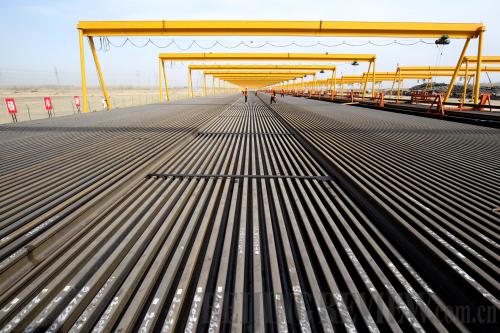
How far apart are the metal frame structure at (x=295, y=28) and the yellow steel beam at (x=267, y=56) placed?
26.0 feet

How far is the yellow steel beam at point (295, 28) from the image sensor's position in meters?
9.84

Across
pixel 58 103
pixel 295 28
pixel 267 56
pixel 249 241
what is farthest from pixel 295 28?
pixel 58 103

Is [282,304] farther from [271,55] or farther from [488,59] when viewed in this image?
[488,59]

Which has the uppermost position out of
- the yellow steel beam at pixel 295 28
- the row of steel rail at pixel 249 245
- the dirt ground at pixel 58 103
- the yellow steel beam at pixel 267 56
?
the yellow steel beam at pixel 267 56

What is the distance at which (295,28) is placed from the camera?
995 cm

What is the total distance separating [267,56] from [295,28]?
8920mm

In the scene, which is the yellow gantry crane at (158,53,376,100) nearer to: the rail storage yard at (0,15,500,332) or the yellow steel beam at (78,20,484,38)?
the yellow steel beam at (78,20,484,38)

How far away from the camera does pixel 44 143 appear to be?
194 inches

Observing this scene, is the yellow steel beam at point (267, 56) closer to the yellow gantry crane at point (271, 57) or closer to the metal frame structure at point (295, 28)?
the yellow gantry crane at point (271, 57)

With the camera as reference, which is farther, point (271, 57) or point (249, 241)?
point (271, 57)

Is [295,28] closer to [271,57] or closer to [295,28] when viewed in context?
[295,28]

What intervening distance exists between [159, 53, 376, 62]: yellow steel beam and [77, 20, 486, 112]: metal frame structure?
312 inches

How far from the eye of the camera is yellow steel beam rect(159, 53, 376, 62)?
710 inches

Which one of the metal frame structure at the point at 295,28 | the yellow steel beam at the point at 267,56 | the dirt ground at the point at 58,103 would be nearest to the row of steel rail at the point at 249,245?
the metal frame structure at the point at 295,28
